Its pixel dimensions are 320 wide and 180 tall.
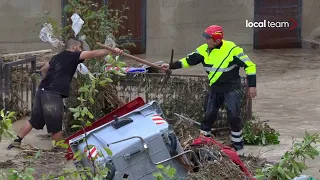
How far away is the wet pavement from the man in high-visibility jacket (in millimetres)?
408

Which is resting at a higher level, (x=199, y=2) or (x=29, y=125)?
(x=199, y=2)

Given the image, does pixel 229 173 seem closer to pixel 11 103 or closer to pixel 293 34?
pixel 11 103

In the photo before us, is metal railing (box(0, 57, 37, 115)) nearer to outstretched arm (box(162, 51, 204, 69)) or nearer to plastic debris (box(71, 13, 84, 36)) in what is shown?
plastic debris (box(71, 13, 84, 36))

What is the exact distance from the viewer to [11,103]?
855cm

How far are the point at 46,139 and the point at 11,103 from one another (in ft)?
3.15

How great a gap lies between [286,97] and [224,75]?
10.8 ft

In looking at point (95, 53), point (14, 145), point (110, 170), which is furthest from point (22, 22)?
point (110, 170)

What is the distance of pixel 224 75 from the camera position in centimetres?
723

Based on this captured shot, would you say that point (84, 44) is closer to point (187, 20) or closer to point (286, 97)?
point (286, 97)

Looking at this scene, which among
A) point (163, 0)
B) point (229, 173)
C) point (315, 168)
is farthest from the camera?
point (163, 0)

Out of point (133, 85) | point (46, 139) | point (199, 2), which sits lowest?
point (46, 139)

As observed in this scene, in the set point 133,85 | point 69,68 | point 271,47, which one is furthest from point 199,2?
point 69,68

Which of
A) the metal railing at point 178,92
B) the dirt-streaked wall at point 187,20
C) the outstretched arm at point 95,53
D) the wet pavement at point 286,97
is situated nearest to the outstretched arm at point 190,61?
the metal railing at point 178,92

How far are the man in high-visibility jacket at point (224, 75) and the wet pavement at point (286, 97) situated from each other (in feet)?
1.34
